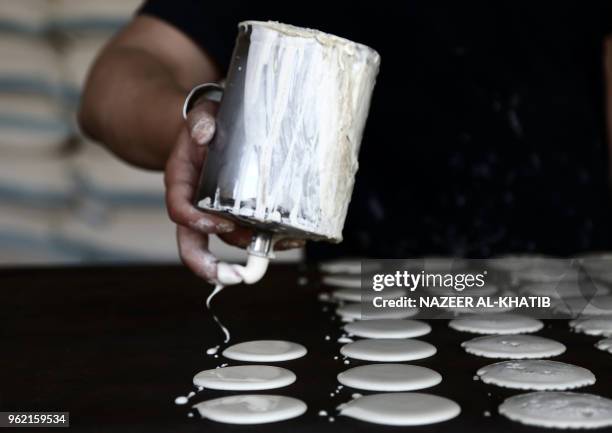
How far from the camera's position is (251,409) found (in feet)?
1.93

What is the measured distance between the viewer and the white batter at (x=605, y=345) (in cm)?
75

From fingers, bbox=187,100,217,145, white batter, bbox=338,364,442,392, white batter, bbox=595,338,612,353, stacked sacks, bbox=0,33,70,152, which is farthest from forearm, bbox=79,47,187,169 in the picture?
stacked sacks, bbox=0,33,70,152

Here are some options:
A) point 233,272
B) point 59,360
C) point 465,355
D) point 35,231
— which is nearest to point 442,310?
point 465,355

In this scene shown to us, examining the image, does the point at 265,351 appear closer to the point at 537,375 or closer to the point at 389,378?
the point at 389,378

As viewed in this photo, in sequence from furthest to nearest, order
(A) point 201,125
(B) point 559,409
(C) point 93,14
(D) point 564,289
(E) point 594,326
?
(C) point 93,14 < (D) point 564,289 < (E) point 594,326 < (A) point 201,125 < (B) point 559,409

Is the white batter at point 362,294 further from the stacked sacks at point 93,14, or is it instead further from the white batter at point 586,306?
the stacked sacks at point 93,14

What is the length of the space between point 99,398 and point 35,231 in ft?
4.75

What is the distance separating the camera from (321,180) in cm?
66

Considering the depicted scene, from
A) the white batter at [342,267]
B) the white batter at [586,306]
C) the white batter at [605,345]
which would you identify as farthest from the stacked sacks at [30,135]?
the white batter at [605,345]

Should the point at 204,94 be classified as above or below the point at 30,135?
below

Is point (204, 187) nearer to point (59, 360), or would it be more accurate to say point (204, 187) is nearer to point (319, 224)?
point (319, 224)

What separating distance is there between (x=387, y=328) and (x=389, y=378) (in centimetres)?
16

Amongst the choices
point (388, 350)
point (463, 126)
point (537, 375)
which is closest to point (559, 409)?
point (537, 375)

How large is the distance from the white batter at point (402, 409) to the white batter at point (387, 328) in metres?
0.18
